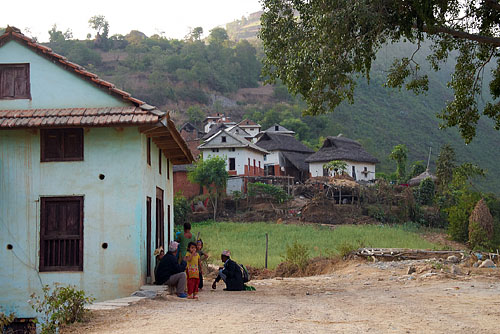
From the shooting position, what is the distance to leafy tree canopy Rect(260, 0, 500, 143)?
14.2 m

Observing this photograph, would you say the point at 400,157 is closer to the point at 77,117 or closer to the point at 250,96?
the point at 77,117

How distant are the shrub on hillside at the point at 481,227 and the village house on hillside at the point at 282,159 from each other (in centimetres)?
3714

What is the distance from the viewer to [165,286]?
13.9 metres

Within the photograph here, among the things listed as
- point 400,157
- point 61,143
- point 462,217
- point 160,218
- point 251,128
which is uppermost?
point 251,128

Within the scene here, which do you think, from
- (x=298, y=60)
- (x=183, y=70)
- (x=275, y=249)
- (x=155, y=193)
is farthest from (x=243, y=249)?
(x=183, y=70)

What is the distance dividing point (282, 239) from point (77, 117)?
22516mm

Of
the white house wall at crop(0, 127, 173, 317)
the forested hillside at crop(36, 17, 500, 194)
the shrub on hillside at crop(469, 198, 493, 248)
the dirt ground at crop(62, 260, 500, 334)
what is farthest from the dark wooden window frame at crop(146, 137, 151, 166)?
the forested hillside at crop(36, 17, 500, 194)

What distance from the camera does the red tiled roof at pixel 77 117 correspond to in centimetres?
1352

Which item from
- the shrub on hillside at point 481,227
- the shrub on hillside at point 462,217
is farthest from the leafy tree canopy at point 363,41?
the shrub on hillside at point 462,217

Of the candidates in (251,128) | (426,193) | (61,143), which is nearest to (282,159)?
(251,128)

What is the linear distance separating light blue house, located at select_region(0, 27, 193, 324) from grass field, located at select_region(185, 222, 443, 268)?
1136 centimetres

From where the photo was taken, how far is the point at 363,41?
14.7 m

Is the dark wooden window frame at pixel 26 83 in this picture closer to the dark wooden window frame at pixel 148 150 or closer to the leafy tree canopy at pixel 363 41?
the dark wooden window frame at pixel 148 150

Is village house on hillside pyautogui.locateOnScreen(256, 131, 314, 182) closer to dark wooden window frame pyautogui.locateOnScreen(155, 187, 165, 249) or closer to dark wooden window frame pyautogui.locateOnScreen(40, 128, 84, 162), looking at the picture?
dark wooden window frame pyautogui.locateOnScreen(155, 187, 165, 249)
